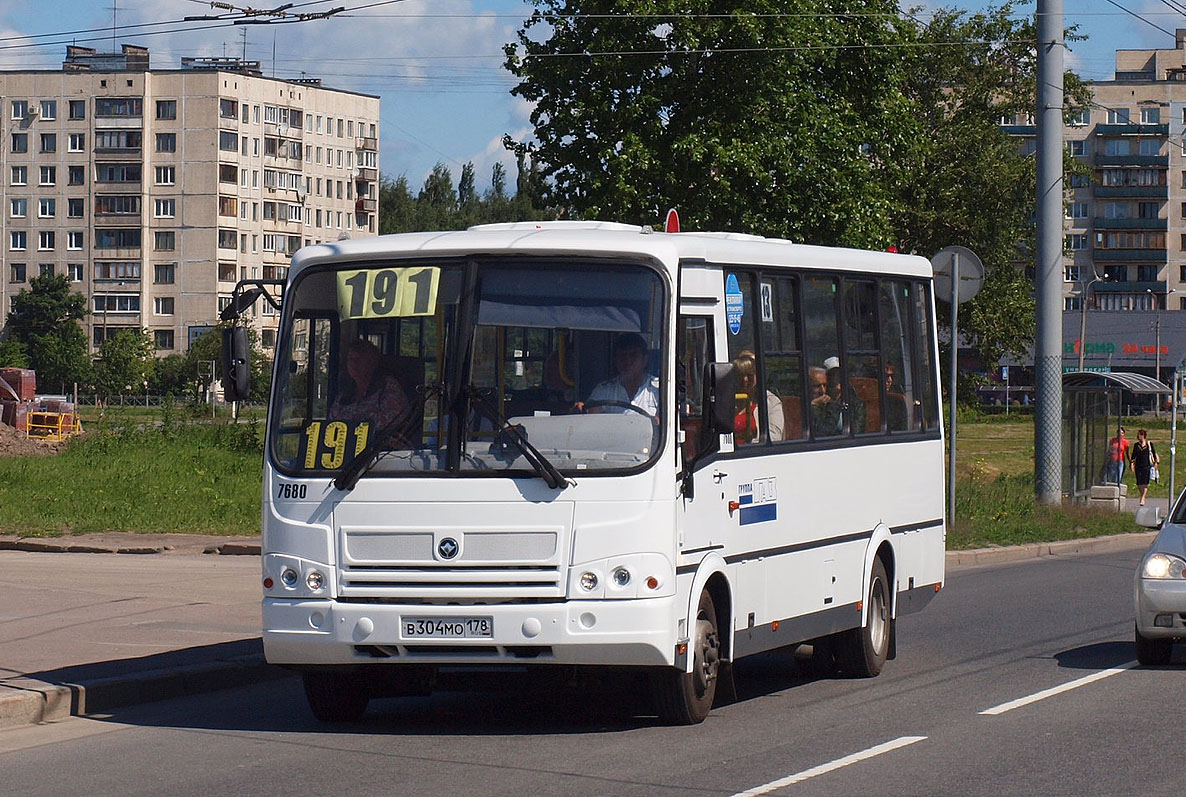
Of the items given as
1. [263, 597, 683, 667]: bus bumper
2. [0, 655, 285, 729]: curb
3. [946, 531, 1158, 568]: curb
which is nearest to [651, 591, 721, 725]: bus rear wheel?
[263, 597, 683, 667]: bus bumper

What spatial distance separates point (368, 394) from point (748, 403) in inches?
89.9

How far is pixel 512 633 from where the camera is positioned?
9.35 m

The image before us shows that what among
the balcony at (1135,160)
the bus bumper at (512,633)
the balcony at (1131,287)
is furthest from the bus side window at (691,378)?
the balcony at (1135,160)

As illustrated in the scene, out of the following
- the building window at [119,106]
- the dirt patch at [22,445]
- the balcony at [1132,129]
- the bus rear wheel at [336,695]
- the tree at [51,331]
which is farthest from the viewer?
the balcony at [1132,129]

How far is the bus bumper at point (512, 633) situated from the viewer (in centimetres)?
935

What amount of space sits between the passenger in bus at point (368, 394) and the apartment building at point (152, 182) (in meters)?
117

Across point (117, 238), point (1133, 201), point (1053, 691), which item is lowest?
point (1053, 691)

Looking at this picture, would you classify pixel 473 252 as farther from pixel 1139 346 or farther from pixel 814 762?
pixel 1139 346

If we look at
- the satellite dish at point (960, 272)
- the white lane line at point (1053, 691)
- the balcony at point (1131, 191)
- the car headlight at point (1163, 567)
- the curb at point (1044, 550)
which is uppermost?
the balcony at point (1131, 191)

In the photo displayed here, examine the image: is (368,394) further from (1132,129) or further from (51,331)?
(1132,129)

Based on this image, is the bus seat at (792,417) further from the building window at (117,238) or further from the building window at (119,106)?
the building window at (117,238)

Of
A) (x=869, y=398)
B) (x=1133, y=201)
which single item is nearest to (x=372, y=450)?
(x=869, y=398)

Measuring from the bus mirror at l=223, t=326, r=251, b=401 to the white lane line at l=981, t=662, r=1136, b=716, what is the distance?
14.9 feet

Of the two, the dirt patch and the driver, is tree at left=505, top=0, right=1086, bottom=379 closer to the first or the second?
the dirt patch
